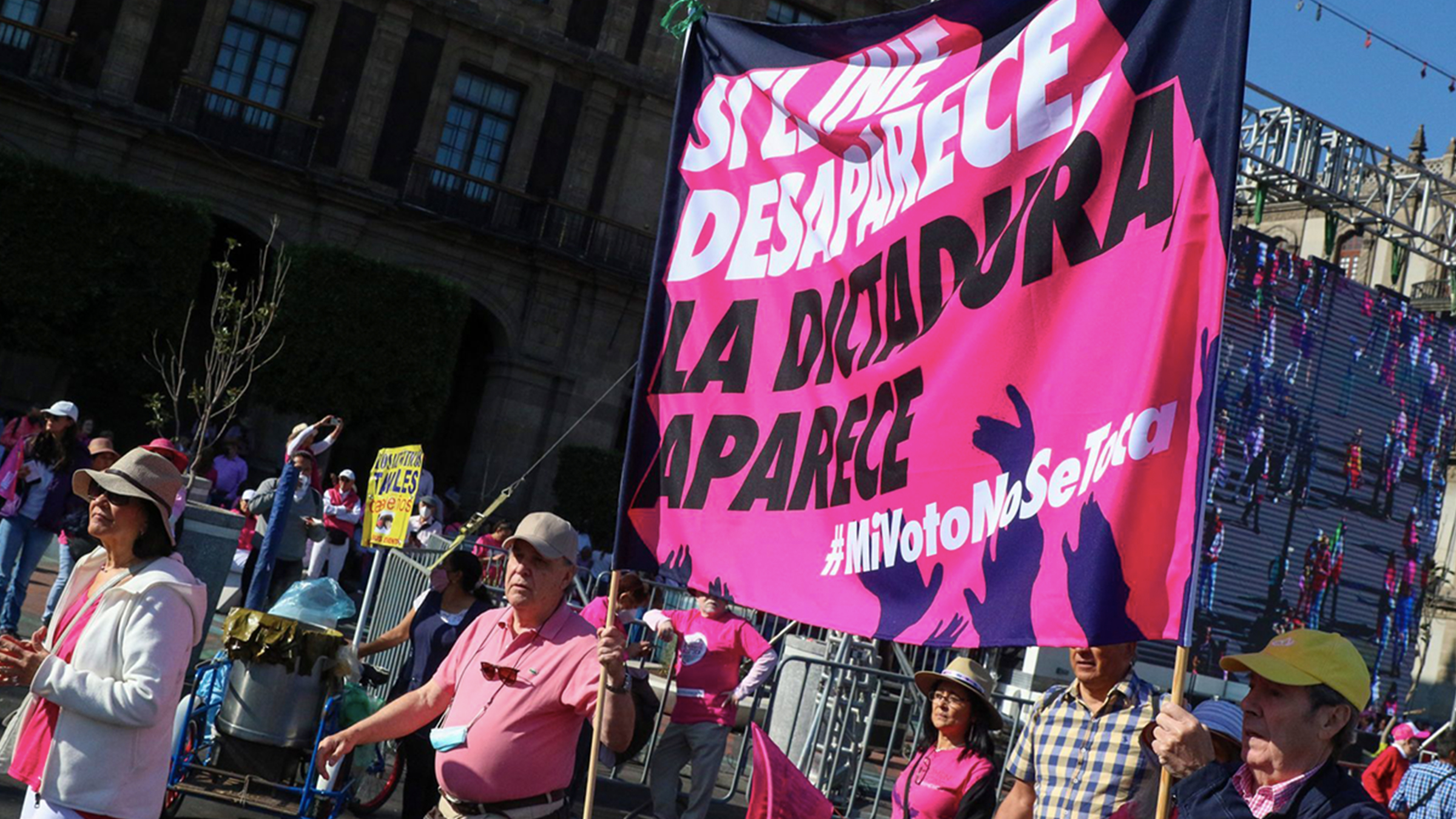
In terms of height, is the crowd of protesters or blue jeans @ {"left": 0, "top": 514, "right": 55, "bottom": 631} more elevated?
the crowd of protesters

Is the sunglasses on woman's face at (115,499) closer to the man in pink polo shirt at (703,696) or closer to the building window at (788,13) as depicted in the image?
the man in pink polo shirt at (703,696)

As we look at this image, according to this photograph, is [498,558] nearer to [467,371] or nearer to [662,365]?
[662,365]

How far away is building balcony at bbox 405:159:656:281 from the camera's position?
28766mm

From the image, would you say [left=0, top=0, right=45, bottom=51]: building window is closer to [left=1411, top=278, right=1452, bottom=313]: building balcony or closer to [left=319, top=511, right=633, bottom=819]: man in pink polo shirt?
[left=1411, top=278, right=1452, bottom=313]: building balcony

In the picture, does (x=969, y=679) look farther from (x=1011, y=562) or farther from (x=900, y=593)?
(x=1011, y=562)

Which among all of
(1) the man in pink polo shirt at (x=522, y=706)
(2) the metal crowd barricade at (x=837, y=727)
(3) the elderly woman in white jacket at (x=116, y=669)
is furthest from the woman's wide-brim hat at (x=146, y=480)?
(2) the metal crowd barricade at (x=837, y=727)

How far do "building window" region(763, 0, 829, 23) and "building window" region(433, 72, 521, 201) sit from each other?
18.4 feet

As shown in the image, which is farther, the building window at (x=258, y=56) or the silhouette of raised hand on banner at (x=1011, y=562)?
the building window at (x=258, y=56)

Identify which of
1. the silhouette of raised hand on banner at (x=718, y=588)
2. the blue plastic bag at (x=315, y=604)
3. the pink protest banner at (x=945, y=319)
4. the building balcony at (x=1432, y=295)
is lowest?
the blue plastic bag at (x=315, y=604)

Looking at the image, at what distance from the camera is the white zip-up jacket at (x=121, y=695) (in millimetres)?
3695

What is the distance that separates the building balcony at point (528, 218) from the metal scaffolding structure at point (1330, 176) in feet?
47.0

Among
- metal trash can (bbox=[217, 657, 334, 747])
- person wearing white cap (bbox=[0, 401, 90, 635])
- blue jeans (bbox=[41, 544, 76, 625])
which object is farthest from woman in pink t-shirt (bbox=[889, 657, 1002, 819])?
person wearing white cap (bbox=[0, 401, 90, 635])

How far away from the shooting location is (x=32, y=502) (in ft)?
33.8

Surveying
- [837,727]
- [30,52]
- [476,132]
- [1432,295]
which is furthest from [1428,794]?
[1432,295]
